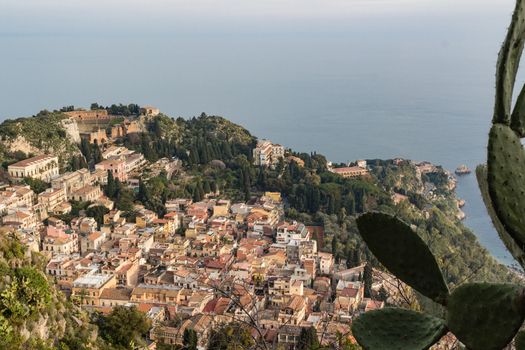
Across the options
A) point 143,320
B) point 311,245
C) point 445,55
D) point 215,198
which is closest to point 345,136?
point 215,198

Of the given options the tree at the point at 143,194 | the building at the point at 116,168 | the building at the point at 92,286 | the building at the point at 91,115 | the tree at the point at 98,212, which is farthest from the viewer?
the building at the point at 91,115

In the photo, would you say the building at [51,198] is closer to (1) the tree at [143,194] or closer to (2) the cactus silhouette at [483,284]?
(1) the tree at [143,194]

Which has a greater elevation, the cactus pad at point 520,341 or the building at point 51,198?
the cactus pad at point 520,341

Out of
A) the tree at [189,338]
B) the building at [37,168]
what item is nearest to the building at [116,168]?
the building at [37,168]

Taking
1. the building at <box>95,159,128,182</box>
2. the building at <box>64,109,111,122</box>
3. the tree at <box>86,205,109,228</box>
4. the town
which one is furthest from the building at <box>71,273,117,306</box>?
the building at <box>64,109,111,122</box>

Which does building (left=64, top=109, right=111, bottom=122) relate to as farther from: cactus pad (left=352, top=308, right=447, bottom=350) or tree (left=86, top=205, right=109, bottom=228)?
cactus pad (left=352, top=308, right=447, bottom=350)

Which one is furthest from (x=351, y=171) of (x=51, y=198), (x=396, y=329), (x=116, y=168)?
(x=396, y=329)
